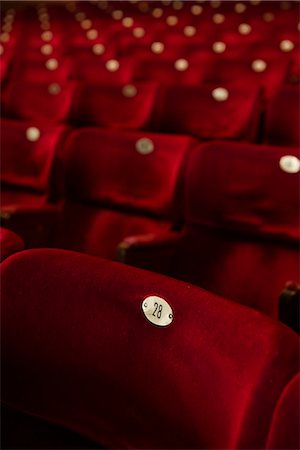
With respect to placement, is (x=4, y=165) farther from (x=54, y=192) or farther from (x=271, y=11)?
(x=271, y=11)

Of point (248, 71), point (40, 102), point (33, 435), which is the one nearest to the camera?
point (33, 435)

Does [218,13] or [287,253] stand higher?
[218,13]

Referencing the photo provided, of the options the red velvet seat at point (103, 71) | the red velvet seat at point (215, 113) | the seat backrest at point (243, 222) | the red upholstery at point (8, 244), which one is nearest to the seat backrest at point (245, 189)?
the seat backrest at point (243, 222)

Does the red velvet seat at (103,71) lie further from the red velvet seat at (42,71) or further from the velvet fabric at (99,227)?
the velvet fabric at (99,227)

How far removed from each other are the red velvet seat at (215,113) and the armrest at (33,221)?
0.76 feet

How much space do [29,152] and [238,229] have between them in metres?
0.36

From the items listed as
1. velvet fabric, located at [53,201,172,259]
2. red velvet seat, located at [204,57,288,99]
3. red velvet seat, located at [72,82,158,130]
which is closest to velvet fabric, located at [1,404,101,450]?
velvet fabric, located at [53,201,172,259]

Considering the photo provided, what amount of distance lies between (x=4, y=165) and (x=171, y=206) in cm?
31

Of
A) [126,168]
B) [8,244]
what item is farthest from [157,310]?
[126,168]

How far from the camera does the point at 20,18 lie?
8.98ft

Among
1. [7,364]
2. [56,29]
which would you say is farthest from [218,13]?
[7,364]

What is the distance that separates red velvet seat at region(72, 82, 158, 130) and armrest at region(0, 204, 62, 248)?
0.20 m

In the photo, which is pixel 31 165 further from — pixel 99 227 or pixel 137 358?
pixel 137 358

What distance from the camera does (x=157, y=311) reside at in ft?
0.94
